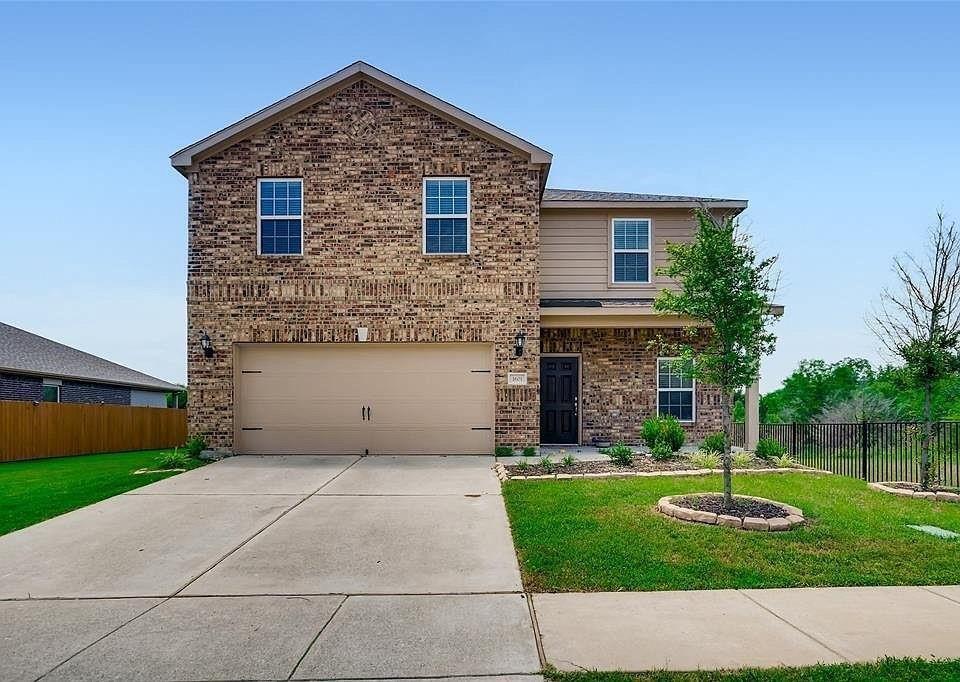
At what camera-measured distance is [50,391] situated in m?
21.4

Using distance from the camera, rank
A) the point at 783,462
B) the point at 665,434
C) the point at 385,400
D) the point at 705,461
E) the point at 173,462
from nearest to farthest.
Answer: the point at 705,461
the point at 783,462
the point at 173,462
the point at 665,434
the point at 385,400

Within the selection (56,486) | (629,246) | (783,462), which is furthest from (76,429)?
(783,462)

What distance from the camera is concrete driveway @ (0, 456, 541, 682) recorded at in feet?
13.8

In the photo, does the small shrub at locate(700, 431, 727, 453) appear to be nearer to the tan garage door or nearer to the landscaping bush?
the landscaping bush

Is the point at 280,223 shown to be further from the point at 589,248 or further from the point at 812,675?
the point at 812,675

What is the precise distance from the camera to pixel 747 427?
1481 cm

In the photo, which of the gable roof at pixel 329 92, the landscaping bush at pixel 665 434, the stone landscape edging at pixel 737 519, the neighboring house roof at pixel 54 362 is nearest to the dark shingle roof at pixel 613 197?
the gable roof at pixel 329 92

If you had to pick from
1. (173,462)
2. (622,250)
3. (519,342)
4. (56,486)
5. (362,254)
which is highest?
(622,250)

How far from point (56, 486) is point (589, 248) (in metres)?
12.1

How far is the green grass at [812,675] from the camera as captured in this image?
382 cm

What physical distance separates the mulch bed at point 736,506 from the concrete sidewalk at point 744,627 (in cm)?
212

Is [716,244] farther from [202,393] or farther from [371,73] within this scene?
[202,393]

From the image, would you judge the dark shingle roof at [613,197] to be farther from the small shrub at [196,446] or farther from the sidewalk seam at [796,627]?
the sidewalk seam at [796,627]

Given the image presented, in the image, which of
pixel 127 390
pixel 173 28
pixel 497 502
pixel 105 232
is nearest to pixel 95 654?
pixel 497 502
